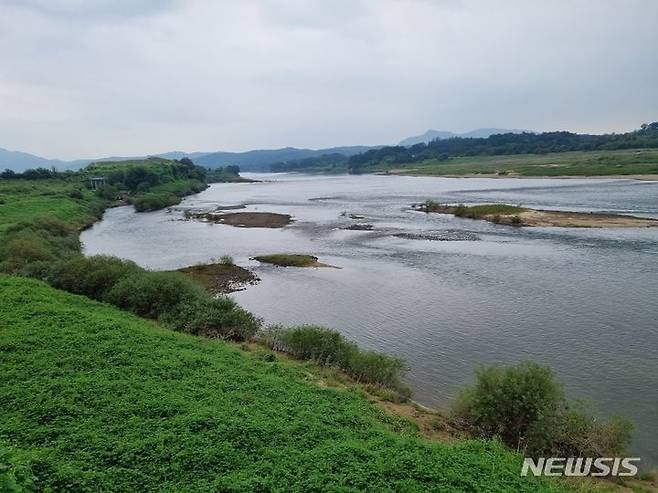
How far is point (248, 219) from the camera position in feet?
258

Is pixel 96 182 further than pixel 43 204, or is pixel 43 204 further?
pixel 96 182

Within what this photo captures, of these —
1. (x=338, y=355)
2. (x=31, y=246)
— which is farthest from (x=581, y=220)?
(x=31, y=246)

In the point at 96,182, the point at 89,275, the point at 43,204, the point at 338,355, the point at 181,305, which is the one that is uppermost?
the point at 96,182

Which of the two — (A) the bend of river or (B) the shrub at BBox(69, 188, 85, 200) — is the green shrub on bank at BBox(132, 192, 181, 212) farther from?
(A) the bend of river

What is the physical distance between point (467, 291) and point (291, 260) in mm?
18284

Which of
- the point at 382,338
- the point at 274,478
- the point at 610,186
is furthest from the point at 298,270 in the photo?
the point at 610,186

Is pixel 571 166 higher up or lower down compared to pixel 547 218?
higher up

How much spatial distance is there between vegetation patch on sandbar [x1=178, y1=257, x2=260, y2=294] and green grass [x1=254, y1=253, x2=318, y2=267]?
12.4 feet

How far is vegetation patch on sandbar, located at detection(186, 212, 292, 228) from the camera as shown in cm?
7400

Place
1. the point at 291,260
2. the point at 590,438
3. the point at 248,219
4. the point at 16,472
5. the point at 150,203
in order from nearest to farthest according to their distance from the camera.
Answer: the point at 16,472, the point at 590,438, the point at 291,260, the point at 248,219, the point at 150,203

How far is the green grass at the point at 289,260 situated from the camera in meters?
45.9

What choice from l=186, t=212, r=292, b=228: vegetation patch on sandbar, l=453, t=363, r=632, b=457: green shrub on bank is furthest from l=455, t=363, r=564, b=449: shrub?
l=186, t=212, r=292, b=228: vegetation patch on sandbar

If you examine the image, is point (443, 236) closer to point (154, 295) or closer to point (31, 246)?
point (154, 295)

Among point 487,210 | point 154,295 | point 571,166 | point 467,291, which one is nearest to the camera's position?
point 154,295
